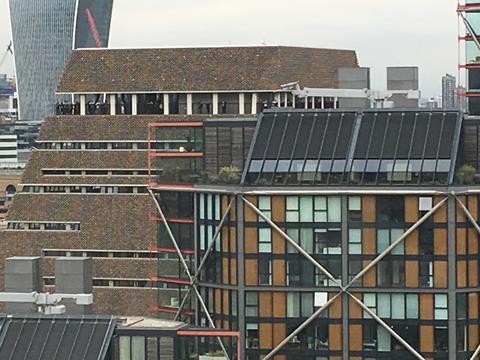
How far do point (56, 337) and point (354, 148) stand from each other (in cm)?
2859

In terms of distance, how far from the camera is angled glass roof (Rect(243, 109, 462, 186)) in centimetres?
12056

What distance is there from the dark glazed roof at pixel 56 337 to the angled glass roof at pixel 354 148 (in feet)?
79.5

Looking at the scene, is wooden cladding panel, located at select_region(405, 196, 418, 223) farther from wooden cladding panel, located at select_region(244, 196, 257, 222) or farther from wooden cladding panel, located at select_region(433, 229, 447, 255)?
wooden cladding panel, located at select_region(244, 196, 257, 222)

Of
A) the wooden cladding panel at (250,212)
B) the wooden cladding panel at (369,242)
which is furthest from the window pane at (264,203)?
the wooden cladding panel at (369,242)

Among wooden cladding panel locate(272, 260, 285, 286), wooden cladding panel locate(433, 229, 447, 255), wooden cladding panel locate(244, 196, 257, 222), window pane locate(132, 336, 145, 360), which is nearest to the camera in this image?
window pane locate(132, 336, 145, 360)

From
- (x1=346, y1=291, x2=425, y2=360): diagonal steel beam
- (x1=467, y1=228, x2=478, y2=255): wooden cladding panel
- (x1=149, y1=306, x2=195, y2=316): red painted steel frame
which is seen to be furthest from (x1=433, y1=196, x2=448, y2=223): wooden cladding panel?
(x1=149, y1=306, x2=195, y2=316): red painted steel frame

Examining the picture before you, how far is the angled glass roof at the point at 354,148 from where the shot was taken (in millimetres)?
120562

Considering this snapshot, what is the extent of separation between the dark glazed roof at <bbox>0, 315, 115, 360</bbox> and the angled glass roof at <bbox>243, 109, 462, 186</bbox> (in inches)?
954

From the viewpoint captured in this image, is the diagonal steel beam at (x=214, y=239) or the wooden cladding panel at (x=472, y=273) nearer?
the wooden cladding panel at (x=472, y=273)

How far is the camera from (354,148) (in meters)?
122

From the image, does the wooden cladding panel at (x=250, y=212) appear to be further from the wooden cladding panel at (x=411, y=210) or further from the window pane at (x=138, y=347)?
the window pane at (x=138, y=347)

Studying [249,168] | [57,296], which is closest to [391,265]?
[249,168]

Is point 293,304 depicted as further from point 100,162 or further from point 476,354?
point 100,162

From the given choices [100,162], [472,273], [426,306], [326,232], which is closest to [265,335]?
[326,232]
